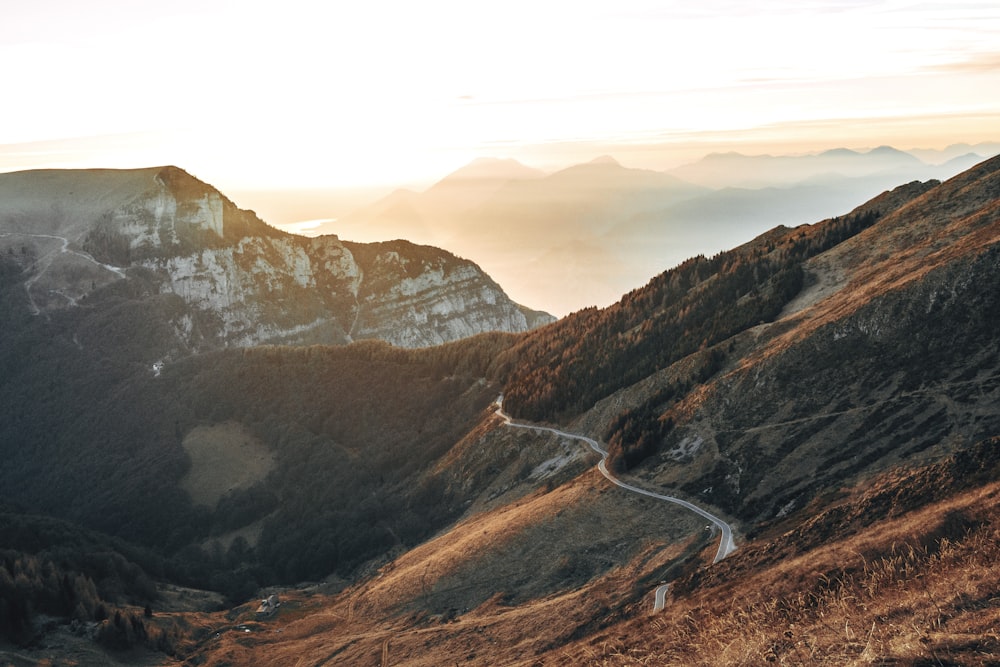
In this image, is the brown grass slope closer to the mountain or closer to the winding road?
the mountain

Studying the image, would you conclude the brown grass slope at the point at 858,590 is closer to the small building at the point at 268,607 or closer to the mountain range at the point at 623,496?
the mountain range at the point at 623,496

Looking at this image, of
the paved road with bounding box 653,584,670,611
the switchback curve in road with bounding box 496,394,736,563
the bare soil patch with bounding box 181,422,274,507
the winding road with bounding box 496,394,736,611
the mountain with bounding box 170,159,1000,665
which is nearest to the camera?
the mountain with bounding box 170,159,1000,665

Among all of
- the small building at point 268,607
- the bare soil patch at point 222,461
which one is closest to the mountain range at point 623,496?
the bare soil patch at point 222,461

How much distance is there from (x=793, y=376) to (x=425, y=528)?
4985 cm

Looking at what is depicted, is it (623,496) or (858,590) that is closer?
(858,590)

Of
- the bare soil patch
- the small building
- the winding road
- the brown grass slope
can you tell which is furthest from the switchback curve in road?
the bare soil patch

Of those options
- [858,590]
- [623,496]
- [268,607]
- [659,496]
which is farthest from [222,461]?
[858,590]

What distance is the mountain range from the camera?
125 feet

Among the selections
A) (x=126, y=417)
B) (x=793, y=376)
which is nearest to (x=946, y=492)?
(x=793, y=376)

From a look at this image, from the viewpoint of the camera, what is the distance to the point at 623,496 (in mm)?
69250

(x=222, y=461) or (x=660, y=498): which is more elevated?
(x=660, y=498)

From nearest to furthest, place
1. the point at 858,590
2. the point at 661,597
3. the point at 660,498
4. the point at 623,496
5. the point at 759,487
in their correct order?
the point at 858,590, the point at 661,597, the point at 759,487, the point at 660,498, the point at 623,496

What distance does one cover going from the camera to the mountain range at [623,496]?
125 ft

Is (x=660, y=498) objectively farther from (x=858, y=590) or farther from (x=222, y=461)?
(x=222, y=461)
